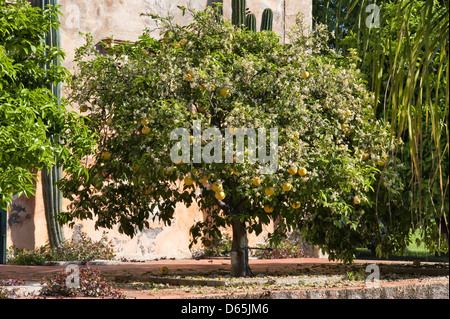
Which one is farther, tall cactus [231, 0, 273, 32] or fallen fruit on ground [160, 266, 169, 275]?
tall cactus [231, 0, 273, 32]

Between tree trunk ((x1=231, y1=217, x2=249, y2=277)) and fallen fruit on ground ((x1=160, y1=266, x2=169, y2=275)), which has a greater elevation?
tree trunk ((x1=231, y1=217, x2=249, y2=277))

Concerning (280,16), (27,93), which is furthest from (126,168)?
(280,16)

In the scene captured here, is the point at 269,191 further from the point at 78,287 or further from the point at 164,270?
the point at 164,270

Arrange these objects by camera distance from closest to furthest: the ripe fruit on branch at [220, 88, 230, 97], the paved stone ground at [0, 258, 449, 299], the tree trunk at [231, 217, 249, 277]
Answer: the paved stone ground at [0, 258, 449, 299]
the ripe fruit on branch at [220, 88, 230, 97]
the tree trunk at [231, 217, 249, 277]

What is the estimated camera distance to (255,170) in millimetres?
7816

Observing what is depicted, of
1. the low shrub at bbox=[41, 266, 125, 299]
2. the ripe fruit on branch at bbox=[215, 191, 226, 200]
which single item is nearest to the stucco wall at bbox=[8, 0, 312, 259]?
the ripe fruit on branch at bbox=[215, 191, 226, 200]

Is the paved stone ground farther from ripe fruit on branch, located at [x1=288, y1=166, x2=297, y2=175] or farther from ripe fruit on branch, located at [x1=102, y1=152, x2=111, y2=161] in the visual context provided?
ripe fruit on branch, located at [x1=102, y1=152, x2=111, y2=161]

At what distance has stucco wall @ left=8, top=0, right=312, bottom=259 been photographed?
14344 mm

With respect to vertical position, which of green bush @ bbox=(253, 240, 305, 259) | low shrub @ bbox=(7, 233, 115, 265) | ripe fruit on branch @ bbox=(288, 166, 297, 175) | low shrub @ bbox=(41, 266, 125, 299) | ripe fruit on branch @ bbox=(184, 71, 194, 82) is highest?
ripe fruit on branch @ bbox=(184, 71, 194, 82)

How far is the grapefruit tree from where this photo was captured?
798cm

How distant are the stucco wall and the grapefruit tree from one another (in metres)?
5.15
